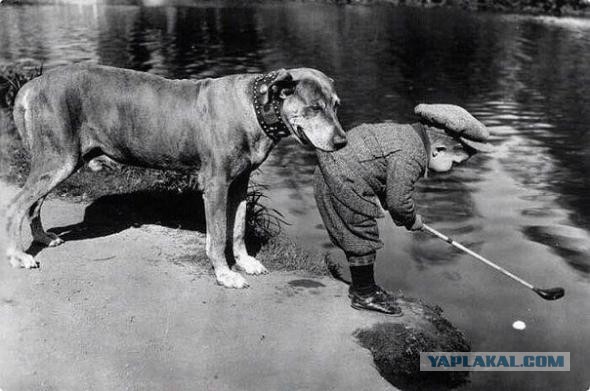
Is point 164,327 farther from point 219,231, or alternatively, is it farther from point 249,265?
point 249,265

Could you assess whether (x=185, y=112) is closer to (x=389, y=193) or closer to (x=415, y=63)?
(x=389, y=193)

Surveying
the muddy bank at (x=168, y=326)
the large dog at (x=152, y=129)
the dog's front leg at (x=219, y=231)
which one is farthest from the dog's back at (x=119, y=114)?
the muddy bank at (x=168, y=326)

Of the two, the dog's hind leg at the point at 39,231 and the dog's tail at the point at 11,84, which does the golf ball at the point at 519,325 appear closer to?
the dog's hind leg at the point at 39,231

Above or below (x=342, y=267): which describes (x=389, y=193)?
above

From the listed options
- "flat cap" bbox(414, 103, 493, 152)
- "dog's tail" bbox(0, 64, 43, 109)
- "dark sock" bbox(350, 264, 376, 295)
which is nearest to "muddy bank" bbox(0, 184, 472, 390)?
"dark sock" bbox(350, 264, 376, 295)

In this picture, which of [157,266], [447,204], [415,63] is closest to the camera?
[157,266]

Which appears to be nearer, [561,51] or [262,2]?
[561,51]

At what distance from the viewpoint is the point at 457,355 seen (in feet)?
17.3

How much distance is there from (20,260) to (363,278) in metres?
3.01

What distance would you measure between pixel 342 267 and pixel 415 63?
56.5 ft

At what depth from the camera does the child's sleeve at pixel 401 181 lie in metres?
5.13

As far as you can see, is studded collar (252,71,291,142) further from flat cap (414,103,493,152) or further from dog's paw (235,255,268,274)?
dog's paw (235,255,268,274)

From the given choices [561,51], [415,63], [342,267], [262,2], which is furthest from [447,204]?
[262,2]

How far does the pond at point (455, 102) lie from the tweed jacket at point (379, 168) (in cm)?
168
